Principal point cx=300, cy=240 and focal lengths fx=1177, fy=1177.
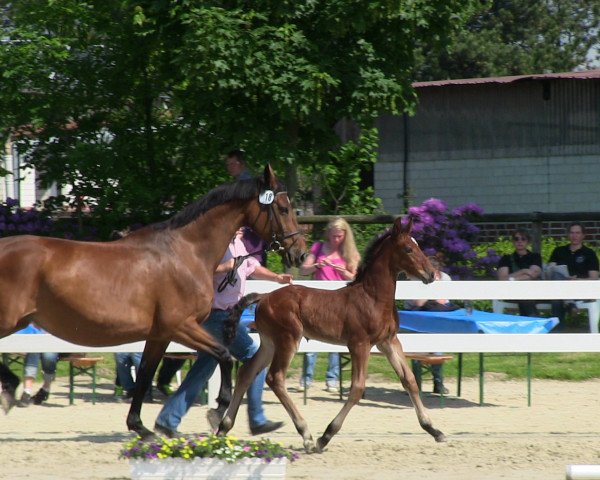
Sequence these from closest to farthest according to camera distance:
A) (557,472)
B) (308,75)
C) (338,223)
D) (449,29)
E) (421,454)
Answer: (557,472) < (421,454) < (338,223) < (308,75) < (449,29)

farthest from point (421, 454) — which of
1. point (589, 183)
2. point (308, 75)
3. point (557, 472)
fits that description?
point (589, 183)

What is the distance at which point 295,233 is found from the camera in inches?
330

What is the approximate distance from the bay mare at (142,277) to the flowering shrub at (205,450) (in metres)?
1.21

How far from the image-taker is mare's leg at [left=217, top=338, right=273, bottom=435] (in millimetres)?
8195

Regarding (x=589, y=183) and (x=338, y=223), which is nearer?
(x=338, y=223)

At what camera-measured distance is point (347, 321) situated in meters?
8.16

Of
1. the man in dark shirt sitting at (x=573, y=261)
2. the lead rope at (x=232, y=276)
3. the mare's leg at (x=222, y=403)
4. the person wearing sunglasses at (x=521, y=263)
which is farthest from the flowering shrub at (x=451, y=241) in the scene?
the mare's leg at (x=222, y=403)

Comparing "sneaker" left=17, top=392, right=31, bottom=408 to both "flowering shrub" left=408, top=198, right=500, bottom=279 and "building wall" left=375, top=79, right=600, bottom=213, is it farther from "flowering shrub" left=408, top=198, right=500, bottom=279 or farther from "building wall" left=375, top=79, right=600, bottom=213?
"building wall" left=375, top=79, right=600, bottom=213

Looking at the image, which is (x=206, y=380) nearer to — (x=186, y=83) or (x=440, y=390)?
(x=440, y=390)

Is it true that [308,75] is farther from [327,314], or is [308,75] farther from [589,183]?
[589,183]

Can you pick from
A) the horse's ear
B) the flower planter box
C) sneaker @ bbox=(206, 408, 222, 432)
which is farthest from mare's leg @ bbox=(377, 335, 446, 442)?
the flower planter box

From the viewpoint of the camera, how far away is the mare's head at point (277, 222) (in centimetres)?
832

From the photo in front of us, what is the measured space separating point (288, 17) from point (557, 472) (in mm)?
6973

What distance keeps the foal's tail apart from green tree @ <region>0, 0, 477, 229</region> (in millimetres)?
4594
